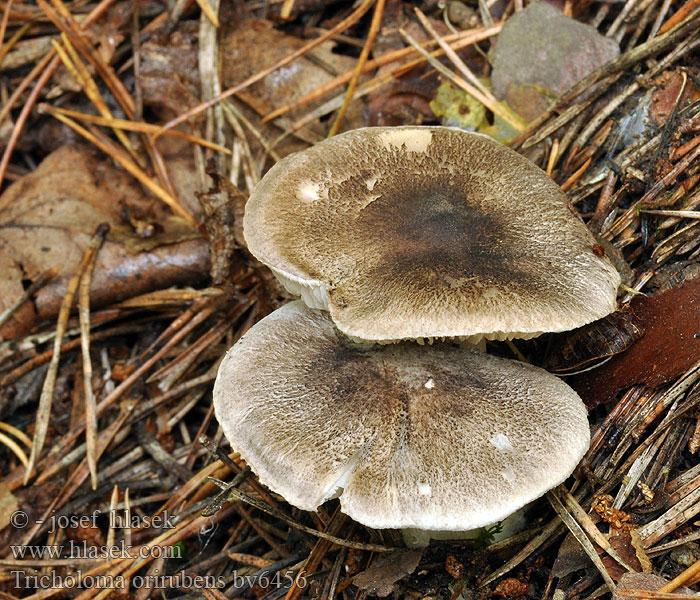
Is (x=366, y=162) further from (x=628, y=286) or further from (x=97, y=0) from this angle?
(x=97, y=0)

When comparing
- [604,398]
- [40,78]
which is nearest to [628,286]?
[604,398]

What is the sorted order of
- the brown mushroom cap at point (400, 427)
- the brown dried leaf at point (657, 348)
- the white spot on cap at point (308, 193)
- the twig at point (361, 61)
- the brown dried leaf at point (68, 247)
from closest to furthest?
1. the brown mushroom cap at point (400, 427)
2. the brown dried leaf at point (657, 348)
3. the white spot on cap at point (308, 193)
4. the brown dried leaf at point (68, 247)
5. the twig at point (361, 61)

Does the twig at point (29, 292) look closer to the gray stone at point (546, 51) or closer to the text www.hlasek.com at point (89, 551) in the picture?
the text www.hlasek.com at point (89, 551)

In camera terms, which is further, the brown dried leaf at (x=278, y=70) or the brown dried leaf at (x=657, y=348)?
the brown dried leaf at (x=278, y=70)

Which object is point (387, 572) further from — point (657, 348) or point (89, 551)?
point (89, 551)

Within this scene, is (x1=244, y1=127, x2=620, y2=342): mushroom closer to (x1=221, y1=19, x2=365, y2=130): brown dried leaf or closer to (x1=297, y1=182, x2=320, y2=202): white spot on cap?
(x1=297, y1=182, x2=320, y2=202): white spot on cap

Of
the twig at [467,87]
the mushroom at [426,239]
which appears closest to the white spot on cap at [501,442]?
the mushroom at [426,239]
